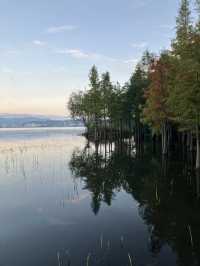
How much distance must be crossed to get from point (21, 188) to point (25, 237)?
1027 cm

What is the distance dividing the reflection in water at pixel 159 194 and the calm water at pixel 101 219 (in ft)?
0.11

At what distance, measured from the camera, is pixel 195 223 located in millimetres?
13977

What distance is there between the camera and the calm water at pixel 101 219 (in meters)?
11.1

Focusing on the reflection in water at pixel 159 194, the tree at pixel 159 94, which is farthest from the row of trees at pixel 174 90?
the reflection in water at pixel 159 194

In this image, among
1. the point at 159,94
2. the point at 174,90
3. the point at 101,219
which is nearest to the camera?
the point at 101,219

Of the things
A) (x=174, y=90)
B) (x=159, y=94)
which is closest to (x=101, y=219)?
(x=174, y=90)

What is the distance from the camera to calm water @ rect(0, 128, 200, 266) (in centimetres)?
1109

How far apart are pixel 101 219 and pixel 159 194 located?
595 centimetres

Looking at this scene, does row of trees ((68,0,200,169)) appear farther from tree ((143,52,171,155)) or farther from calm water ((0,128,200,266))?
calm water ((0,128,200,266))

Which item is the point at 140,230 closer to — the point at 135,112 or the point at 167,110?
the point at 167,110

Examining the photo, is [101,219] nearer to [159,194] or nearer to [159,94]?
[159,194]

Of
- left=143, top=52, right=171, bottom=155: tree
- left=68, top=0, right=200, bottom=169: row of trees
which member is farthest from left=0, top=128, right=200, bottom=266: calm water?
left=143, top=52, right=171, bottom=155: tree

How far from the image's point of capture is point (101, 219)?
15508 millimetres

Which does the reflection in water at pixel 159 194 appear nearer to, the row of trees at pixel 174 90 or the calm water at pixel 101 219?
the calm water at pixel 101 219
